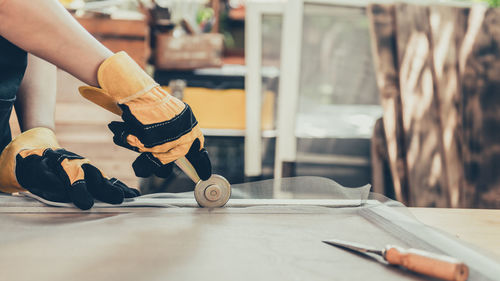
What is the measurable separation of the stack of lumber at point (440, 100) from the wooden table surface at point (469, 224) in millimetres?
1136

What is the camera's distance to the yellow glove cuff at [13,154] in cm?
85

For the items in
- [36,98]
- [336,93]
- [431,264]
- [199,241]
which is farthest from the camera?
[336,93]

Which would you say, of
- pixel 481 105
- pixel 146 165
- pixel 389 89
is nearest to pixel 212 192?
pixel 146 165

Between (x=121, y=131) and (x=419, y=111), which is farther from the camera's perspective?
(x=419, y=111)

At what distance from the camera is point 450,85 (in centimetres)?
193

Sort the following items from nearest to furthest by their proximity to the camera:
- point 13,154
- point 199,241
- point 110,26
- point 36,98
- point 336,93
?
point 199,241 → point 13,154 → point 36,98 → point 110,26 → point 336,93

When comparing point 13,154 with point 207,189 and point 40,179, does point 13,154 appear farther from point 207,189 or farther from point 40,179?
point 207,189

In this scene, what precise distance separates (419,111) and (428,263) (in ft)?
5.21

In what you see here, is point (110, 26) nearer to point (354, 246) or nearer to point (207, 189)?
point (207, 189)

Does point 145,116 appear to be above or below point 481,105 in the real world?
below

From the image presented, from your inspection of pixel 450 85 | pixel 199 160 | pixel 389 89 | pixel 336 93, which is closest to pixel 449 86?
pixel 450 85

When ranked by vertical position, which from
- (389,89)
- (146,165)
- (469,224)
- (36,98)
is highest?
(389,89)

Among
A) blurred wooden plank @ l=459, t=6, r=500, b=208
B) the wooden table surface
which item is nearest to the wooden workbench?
the wooden table surface

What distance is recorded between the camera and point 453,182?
6.17 feet
